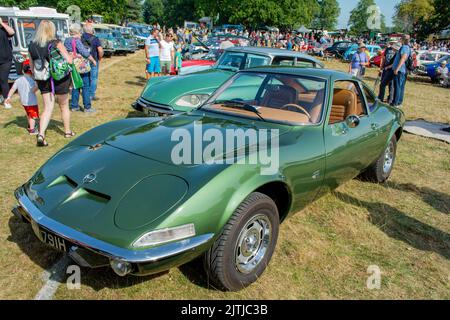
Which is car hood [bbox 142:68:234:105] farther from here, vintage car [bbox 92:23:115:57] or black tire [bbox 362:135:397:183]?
vintage car [bbox 92:23:115:57]

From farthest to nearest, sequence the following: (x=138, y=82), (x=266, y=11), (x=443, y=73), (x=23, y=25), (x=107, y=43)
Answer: (x=266, y=11) < (x=107, y=43) < (x=443, y=73) < (x=138, y=82) < (x=23, y=25)

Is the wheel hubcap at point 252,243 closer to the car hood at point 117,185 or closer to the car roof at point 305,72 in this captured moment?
the car hood at point 117,185

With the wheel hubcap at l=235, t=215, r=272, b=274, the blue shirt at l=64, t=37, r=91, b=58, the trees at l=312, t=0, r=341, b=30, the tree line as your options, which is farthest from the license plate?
the trees at l=312, t=0, r=341, b=30

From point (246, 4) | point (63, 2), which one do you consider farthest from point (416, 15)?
point (63, 2)

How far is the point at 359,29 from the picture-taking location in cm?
Result: 8381

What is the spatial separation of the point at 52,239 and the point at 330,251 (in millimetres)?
2360

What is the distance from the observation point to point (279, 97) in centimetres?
382

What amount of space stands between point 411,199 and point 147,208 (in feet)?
12.3

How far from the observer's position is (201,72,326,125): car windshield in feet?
11.7

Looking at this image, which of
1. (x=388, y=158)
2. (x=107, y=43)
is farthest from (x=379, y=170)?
(x=107, y=43)

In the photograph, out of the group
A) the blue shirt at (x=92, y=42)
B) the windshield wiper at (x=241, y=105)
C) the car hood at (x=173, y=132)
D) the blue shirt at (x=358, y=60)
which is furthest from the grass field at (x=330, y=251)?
the blue shirt at (x=358, y=60)

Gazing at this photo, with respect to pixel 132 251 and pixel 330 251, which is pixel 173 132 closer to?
pixel 132 251

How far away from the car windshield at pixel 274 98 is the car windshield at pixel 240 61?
303 centimetres
